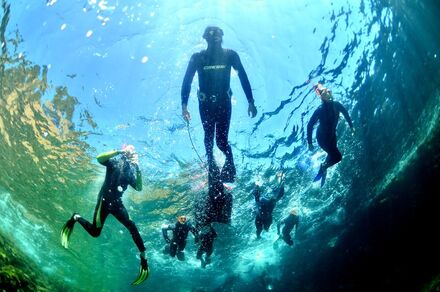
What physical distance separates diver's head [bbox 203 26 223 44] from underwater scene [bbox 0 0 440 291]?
0.03 m

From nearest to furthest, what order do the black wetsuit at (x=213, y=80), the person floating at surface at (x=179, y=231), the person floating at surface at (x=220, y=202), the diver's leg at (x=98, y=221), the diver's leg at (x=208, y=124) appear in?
the diver's leg at (x=98, y=221), the black wetsuit at (x=213, y=80), the diver's leg at (x=208, y=124), the person floating at surface at (x=220, y=202), the person floating at surface at (x=179, y=231)

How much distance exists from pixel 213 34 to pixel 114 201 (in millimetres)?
4538

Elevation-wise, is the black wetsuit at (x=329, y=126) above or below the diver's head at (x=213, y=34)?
below

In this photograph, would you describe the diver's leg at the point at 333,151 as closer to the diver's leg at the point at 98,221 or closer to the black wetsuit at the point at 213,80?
the black wetsuit at the point at 213,80

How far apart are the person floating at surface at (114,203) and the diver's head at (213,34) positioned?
11.1ft

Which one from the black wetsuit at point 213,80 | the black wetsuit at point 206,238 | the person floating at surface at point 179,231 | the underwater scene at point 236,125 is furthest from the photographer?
the black wetsuit at point 206,238

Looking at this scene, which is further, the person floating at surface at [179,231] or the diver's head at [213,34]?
the person floating at surface at [179,231]

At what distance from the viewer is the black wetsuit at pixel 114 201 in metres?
7.04

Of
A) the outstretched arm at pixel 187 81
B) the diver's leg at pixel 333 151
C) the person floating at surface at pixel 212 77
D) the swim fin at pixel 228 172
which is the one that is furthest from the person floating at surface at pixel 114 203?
the diver's leg at pixel 333 151

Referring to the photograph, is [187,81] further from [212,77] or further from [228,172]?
[228,172]

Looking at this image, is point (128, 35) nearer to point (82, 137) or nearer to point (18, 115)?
point (82, 137)

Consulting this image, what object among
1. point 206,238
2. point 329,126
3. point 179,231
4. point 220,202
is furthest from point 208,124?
point 206,238

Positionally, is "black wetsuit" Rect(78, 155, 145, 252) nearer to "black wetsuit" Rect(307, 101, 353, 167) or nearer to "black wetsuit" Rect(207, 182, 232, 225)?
"black wetsuit" Rect(207, 182, 232, 225)

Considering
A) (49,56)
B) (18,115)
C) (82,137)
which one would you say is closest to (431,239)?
(82,137)
